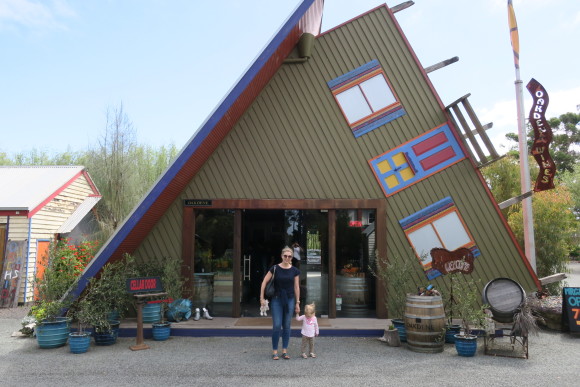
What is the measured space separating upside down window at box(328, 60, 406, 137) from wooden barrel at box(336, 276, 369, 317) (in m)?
2.98

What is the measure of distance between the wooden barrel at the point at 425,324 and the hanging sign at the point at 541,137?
3.76 metres

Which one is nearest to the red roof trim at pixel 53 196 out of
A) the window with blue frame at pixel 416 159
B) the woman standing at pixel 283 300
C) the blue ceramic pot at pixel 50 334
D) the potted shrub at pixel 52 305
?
the potted shrub at pixel 52 305

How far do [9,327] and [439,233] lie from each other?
8.73 meters

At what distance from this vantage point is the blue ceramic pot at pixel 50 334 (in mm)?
6453

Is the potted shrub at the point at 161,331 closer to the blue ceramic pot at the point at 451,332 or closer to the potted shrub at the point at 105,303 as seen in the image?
the potted shrub at the point at 105,303

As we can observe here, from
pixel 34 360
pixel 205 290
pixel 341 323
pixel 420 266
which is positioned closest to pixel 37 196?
pixel 205 290

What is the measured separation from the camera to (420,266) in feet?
27.0

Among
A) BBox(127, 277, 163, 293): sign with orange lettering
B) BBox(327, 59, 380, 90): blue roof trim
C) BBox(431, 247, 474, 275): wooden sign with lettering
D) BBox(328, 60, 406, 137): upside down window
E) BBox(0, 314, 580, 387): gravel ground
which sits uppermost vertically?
BBox(327, 59, 380, 90): blue roof trim

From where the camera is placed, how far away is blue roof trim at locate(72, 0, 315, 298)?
23.0 ft

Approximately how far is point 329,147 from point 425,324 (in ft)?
12.8

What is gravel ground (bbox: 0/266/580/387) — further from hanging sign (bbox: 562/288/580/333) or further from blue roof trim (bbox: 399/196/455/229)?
blue roof trim (bbox: 399/196/455/229)

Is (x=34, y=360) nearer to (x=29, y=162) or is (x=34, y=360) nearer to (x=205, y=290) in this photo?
(x=205, y=290)

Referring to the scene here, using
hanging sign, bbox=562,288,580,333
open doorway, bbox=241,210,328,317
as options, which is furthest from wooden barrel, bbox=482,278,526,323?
open doorway, bbox=241,210,328,317

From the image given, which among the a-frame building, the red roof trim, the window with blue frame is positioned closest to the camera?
the a-frame building
